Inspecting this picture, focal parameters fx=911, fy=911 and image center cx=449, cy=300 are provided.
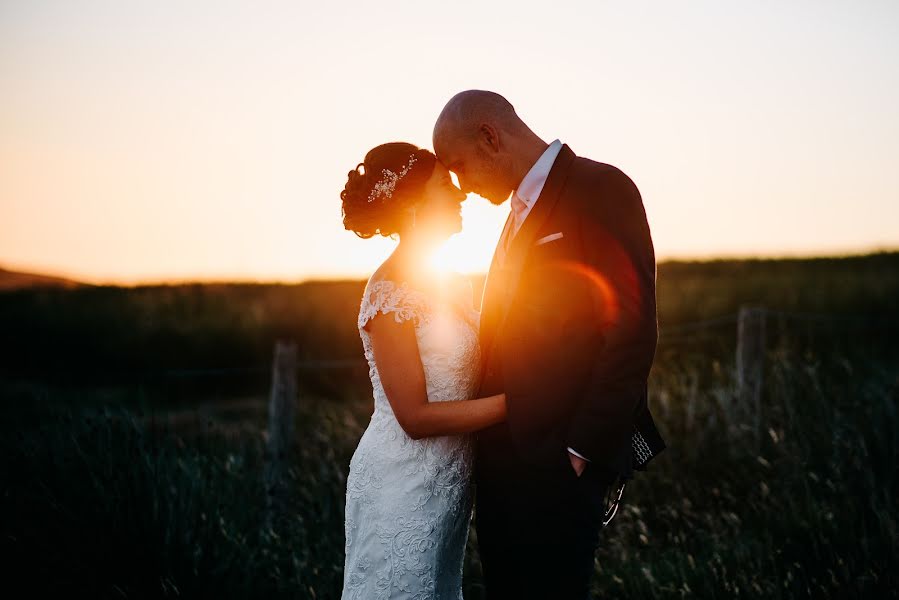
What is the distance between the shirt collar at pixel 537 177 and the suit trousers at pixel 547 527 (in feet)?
2.68

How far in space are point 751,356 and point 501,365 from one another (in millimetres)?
5762

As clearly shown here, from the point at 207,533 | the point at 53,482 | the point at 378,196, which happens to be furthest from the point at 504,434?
the point at 53,482

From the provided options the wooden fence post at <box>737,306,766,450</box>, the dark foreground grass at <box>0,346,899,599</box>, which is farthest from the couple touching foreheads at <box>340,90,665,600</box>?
the wooden fence post at <box>737,306,766,450</box>

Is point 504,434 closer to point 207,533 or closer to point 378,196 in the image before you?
point 378,196

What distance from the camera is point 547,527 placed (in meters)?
2.82

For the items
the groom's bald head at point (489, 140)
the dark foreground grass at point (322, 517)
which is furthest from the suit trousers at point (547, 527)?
the dark foreground grass at point (322, 517)

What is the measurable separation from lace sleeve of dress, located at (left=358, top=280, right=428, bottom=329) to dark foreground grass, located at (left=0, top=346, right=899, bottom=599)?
188 cm

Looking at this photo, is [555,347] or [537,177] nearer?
[555,347]

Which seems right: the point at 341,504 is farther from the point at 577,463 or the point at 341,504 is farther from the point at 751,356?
the point at 751,356

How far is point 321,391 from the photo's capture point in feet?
49.3

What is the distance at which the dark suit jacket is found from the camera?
8.68ft

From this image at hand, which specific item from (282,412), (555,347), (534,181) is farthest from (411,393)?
(282,412)

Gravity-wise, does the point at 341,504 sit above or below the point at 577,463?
below

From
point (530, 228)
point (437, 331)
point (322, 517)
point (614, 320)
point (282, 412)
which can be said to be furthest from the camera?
point (282, 412)
